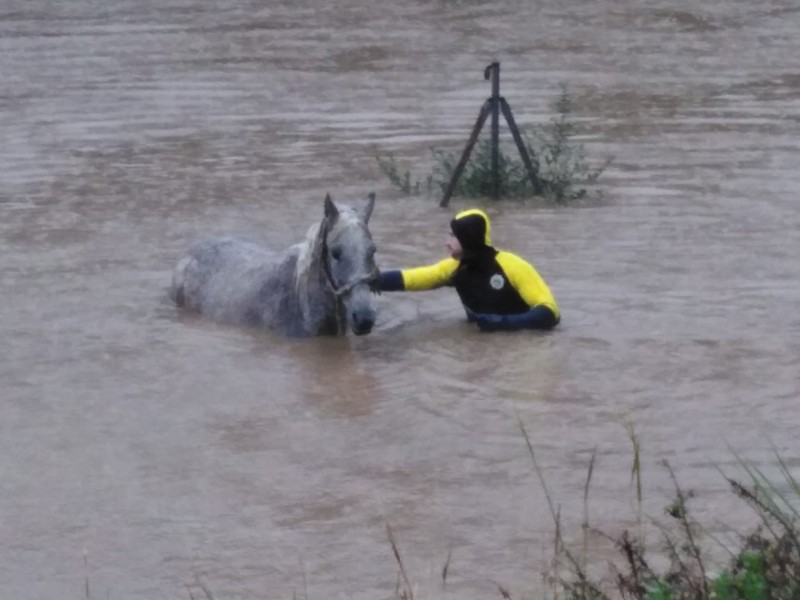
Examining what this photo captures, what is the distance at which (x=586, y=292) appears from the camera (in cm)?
1200

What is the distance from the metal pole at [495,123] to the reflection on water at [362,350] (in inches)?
12.1

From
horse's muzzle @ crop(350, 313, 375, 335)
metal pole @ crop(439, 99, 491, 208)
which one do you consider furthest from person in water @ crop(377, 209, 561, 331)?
metal pole @ crop(439, 99, 491, 208)

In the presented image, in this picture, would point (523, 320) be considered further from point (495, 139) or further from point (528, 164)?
point (495, 139)

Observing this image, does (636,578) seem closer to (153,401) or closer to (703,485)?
(703,485)

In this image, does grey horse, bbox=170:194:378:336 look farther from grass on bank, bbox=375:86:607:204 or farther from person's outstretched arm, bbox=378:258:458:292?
grass on bank, bbox=375:86:607:204

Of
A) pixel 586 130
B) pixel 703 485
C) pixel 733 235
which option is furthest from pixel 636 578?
pixel 586 130

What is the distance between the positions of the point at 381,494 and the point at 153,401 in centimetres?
234

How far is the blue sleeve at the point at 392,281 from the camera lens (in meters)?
10.9

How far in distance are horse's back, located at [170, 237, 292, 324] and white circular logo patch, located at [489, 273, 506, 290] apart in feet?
4.20

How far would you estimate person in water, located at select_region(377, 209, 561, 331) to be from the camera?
10797 mm

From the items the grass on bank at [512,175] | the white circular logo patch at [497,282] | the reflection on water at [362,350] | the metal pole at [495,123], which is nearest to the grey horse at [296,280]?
the reflection on water at [362,350]

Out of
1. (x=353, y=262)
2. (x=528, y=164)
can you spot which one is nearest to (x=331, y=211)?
(x=353, y=262)

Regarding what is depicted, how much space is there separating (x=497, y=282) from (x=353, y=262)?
3.71ft

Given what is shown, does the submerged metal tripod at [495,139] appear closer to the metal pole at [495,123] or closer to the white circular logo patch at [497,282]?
the metal pole at [495,123]
